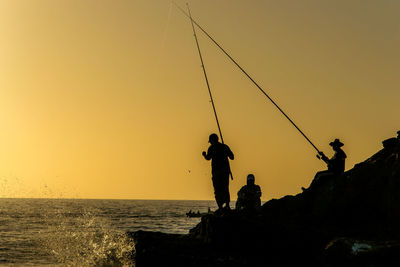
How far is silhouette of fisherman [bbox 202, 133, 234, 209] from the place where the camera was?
1070cm

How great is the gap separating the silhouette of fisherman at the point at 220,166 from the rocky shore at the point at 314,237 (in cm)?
98

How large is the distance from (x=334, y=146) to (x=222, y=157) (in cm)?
447

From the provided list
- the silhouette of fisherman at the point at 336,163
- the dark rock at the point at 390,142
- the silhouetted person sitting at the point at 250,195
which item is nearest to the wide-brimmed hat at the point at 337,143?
the silhouette of fisherman at the point at 336,163

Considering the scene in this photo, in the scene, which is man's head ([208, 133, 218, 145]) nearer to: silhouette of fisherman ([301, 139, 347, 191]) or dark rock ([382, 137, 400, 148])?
silhouette of fisherman ([301, 139, 347, 191])

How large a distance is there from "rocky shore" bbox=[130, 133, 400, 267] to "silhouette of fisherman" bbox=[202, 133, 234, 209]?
3.20 feet

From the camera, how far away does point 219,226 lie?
9.04 metres

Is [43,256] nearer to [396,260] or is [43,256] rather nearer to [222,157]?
[222,157]

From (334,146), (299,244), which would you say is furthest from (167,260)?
(334,146)

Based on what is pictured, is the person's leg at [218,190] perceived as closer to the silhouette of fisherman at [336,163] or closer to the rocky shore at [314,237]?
the rocky shore at [314,237]

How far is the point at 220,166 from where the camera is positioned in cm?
1069

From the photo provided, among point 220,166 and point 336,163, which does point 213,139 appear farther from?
point 336,163

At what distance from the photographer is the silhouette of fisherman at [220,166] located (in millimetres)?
10703

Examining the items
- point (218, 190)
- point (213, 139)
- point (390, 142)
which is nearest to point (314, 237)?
point (218, 190)

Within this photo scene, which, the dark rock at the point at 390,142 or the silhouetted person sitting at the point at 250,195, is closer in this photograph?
the silhouetted person sitting at the point at 250,195
